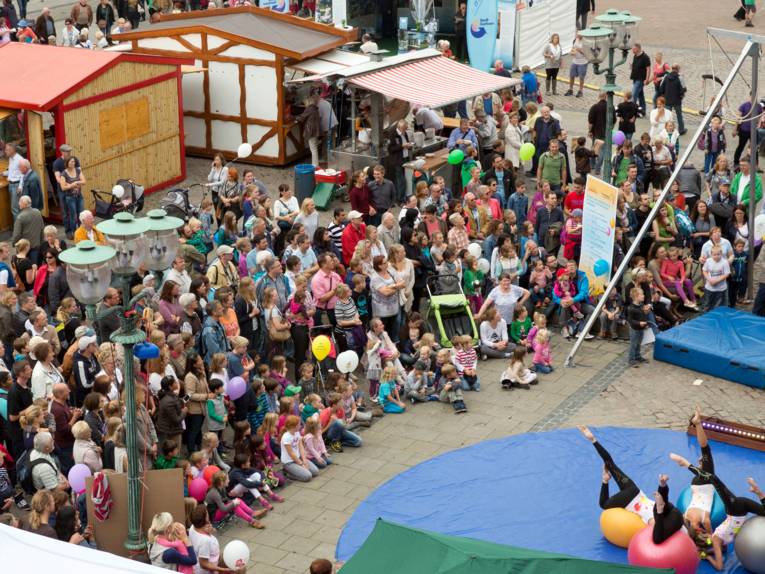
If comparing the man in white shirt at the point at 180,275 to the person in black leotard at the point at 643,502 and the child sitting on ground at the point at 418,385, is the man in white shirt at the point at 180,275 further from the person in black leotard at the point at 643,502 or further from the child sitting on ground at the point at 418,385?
the person in black leotard at the point at 643,502

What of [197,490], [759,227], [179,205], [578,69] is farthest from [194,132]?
[197,490]

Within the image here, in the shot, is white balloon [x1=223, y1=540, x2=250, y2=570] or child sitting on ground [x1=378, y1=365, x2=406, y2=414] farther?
child sitting on ground [x1=378, y1=365, x2=406, y2=414]

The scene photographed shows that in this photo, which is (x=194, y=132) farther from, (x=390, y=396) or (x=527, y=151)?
(x=390, y=396)

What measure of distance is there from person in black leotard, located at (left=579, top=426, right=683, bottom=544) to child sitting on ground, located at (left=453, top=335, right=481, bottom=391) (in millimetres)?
3467

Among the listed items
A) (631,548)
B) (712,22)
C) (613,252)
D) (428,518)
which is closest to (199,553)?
(428,518)

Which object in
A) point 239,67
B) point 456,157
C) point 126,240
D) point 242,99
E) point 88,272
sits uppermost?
point 126,240

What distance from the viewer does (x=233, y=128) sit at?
24984mm

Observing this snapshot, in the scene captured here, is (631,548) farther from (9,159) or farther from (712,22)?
(712,22)

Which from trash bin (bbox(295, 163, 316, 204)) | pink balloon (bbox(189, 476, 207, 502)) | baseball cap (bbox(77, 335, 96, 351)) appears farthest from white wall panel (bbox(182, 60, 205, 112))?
pink balloon (bbox(189, 476, 207, 502))

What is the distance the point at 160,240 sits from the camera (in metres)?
11.6

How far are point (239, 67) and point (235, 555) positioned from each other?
1374cm

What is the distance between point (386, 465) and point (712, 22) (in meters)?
26.8

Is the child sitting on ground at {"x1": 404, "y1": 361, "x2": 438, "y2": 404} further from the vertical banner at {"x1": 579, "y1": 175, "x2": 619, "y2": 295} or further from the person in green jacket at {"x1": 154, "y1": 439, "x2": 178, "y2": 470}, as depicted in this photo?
the person in green jacket at {"x1": 154, "y1": 439, "x2": 178, "y2": 470}

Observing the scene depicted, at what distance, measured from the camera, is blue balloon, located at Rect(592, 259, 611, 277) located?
62.3 feet
